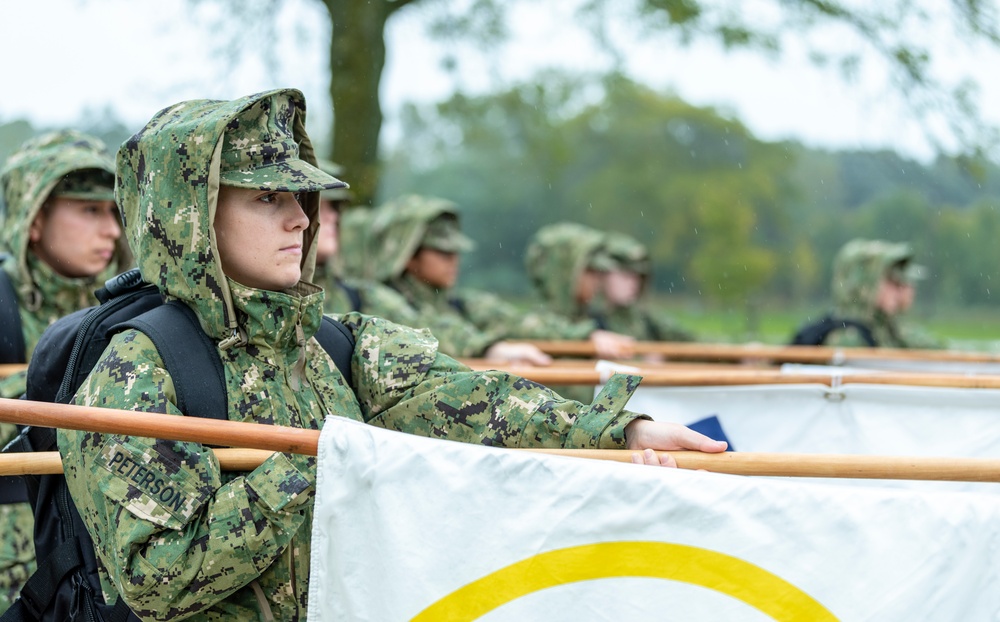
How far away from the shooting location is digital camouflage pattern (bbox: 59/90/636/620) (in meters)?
2.55

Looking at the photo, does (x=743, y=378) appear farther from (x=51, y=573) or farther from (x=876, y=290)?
(x=876, y=290)

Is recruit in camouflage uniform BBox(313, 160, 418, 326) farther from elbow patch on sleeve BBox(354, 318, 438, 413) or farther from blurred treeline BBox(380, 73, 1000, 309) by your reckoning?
blurred treeline BBox(380, 73, 1000, 309)

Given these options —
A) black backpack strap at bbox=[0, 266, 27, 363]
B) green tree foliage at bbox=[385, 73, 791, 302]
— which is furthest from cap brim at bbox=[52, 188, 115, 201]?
green tree foliage at bbox=[385, 73, 791, 302]

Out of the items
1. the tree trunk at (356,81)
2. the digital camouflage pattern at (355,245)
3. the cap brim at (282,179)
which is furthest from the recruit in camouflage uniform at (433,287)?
the cap brim at (282,179)

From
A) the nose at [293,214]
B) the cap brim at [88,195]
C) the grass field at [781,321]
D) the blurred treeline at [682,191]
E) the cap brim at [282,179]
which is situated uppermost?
the cap brim at [282,179]

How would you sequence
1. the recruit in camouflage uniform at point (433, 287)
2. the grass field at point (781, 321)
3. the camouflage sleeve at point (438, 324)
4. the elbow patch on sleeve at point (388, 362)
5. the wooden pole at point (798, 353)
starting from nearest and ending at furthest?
the elbow patch on sleeve at point (388, 362)
the camouflage sleeve at point (438, 324)
the wooden pole at point (798, 353)
the recruit in camouflage uniform at point (433, 287)
the grass field at point (781, 321)

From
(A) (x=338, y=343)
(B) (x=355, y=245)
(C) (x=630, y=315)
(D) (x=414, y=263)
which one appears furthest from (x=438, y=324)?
(A) (x=338, y=343)

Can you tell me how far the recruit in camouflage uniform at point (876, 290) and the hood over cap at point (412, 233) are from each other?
373 centimetres

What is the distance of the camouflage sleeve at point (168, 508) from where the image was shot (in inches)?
99.2

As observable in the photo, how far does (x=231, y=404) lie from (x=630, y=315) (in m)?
8.21

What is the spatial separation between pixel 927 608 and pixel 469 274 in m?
22.5

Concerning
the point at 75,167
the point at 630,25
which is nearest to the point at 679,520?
the point at 75,167

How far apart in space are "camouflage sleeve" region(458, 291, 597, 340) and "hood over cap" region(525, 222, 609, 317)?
1593 millimetres

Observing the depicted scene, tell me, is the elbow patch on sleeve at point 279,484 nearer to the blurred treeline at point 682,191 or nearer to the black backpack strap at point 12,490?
the black backpack strap at point 12,490
